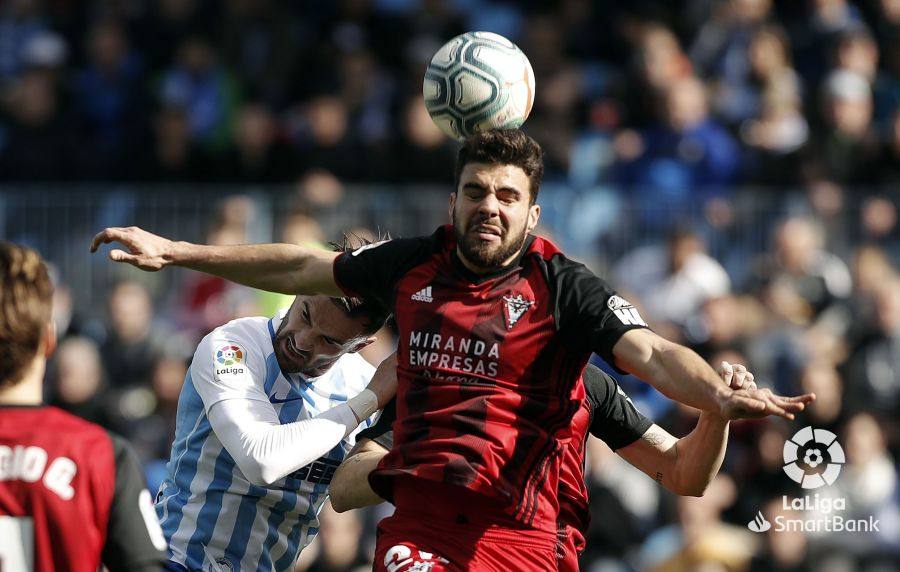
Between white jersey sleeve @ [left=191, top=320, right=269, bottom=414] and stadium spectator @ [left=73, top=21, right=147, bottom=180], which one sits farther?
stadium spectator @ [left=73, top=21, right=147, bottom=180]

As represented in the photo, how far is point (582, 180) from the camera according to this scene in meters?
13.7

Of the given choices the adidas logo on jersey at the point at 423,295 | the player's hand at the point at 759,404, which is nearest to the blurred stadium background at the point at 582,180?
the adidas logo on jersey at the point at 423,295

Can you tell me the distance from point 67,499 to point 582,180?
9.46m

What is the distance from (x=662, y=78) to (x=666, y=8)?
7.15 feet

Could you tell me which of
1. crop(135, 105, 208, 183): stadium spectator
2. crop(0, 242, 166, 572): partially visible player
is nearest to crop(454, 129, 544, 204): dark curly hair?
crop(0, 242, 166, 572): partially visible player

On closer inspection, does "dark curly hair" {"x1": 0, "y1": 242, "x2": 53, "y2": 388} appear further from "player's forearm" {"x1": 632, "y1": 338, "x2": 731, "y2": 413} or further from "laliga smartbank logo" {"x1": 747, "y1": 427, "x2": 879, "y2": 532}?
"laliga smartbank logo" {"x1": 747, "y1": 427, "x2": 879, "y2": 532}

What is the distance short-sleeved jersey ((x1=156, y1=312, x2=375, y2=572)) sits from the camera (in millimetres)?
6656

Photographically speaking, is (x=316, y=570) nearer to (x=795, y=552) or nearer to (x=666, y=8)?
(x=795, y=552)

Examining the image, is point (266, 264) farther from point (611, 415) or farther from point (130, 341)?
point (130, 341)

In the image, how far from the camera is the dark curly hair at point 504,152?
238 inches

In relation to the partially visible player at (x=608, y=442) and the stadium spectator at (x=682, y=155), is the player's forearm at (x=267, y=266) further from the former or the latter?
the stadium spectator at (x=682, y=155)

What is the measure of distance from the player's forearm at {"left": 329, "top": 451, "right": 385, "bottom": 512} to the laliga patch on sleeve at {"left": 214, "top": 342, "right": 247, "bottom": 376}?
0.63 meters

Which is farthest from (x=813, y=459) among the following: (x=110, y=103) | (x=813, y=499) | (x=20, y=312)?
(x=110, y=103)

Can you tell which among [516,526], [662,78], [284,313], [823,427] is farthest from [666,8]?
[516,526]
